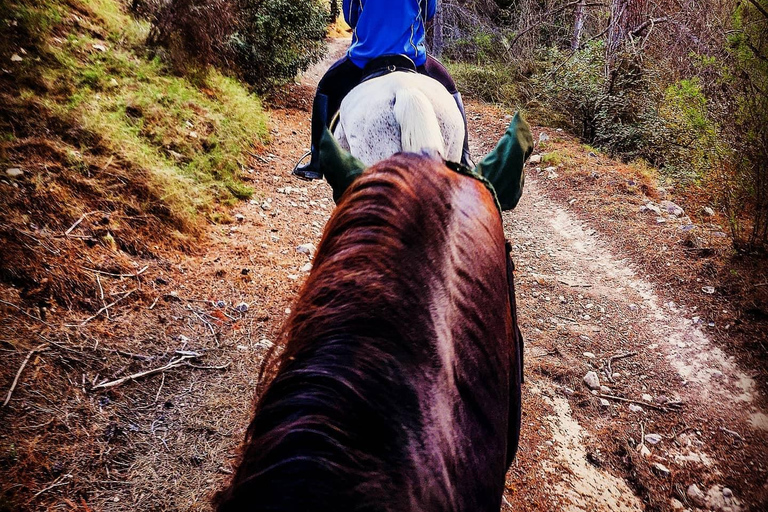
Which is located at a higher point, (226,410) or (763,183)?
(763,183)

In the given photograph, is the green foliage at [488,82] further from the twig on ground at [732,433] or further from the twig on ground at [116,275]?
the twig on ground at [116,275]

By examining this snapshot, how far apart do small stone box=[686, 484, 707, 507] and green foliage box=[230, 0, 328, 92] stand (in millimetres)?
7285

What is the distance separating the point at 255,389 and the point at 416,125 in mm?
1337

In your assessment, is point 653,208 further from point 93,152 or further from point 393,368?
point 93,152

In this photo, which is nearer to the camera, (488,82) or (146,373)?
(146,373)

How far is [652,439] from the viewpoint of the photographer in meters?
2.60

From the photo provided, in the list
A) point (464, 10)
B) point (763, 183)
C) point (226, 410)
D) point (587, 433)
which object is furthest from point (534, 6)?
point (226, 410)

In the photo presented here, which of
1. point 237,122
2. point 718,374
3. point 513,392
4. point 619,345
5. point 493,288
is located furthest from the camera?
point 237,122

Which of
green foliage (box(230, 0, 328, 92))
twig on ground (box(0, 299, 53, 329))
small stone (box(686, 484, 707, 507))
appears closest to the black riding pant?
twig on ground (box(0, 299, 53, 329))

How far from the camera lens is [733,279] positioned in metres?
3.67

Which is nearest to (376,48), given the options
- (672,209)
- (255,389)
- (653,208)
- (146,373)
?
(255,389)

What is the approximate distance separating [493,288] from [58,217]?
10.3 ft

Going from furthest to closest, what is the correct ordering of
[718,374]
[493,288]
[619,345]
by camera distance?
[619,345], [718,374], [493,288]

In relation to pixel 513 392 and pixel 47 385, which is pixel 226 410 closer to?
pixel 47 385
